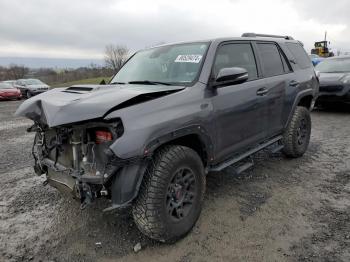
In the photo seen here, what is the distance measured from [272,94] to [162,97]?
6.58 feet

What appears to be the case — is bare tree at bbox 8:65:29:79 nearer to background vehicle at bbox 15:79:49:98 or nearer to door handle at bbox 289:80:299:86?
background vehicle at bbox 15:79:49:98

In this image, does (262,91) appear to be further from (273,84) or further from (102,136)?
(102,136)

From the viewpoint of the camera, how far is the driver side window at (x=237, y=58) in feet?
12.3

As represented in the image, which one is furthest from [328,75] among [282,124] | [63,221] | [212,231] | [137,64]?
[63,221]

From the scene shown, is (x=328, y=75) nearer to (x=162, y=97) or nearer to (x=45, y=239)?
(x=162, y=97)

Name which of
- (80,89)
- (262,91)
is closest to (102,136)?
(80,89)

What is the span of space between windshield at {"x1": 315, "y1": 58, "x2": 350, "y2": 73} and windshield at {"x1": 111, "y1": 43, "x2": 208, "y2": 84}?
7712 mm

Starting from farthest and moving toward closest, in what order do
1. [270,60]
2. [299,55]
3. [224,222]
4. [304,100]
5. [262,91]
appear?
[304,100], [299,55], [270,60], [262,91], [224,222]

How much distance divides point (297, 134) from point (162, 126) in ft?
10.2

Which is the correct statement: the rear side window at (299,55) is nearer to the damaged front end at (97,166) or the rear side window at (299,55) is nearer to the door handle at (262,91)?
the door handle at (262,91)

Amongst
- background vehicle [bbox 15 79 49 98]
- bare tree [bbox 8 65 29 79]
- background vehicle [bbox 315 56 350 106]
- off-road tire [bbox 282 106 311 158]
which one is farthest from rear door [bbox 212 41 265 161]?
bare tree [bbox 8 65 29 79]

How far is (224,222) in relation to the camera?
11.3 feet

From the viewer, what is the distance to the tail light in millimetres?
2701

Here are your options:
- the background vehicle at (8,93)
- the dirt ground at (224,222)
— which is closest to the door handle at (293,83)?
the dirt ground at (224,222)
